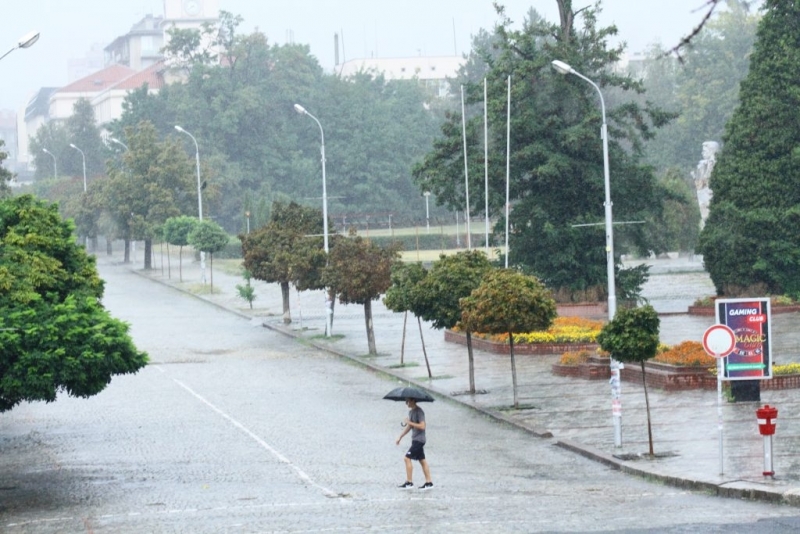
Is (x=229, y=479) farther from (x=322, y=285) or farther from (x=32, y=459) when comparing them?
(x=322, y=285)

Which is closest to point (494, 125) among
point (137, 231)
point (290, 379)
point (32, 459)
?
point (290, 379)

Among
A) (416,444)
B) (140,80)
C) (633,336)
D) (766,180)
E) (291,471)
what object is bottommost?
(291,471)

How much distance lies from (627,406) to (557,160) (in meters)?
24.6

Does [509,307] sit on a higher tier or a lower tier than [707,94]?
lower

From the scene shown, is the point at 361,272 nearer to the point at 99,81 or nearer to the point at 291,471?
the point at 291,471

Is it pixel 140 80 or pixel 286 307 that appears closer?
pixel 286 307

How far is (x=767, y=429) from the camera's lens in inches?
798

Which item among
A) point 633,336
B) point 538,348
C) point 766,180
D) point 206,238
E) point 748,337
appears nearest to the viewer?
point 633,336

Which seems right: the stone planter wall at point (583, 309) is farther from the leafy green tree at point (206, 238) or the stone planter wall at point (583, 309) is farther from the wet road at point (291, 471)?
the leafy green tree at point (206, 238)

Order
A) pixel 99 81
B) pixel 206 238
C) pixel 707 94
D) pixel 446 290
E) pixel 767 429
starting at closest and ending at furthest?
pixel 767 429
pixel 446 290
pixel 206 238
pixel 707 94
pixel 99 81

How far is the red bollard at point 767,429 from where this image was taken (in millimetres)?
20281

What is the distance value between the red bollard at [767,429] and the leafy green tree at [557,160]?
33063 millimetres

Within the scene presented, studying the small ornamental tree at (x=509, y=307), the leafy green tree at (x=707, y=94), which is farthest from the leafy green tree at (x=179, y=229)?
the small ornamental tree at (x=509, y=307)

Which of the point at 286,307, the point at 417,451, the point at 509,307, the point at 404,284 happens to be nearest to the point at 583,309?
the point at 286,307
